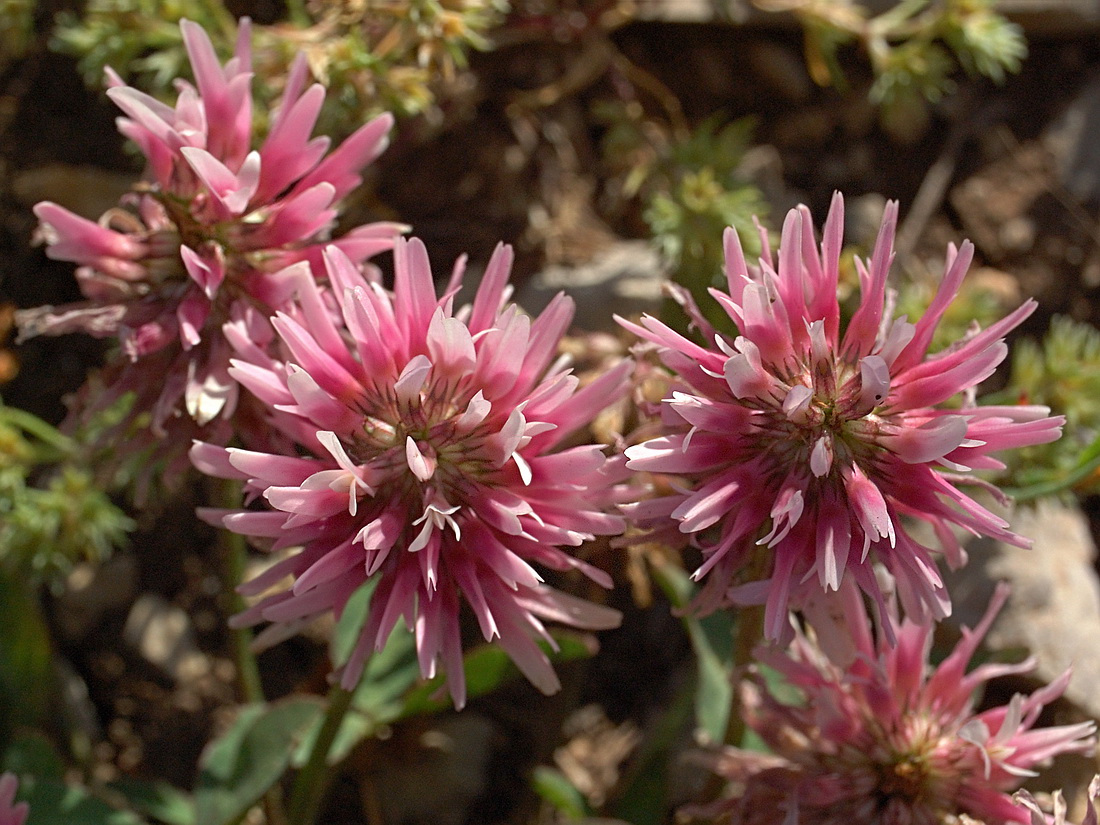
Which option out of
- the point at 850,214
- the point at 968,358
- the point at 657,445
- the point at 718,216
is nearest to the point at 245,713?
the point at 657,445

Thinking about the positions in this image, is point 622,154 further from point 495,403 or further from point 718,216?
point 495,403

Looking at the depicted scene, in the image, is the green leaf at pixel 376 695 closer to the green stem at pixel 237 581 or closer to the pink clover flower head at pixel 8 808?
the green stem at pixel 237 581

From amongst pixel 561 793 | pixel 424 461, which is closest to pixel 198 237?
pixel 424 461

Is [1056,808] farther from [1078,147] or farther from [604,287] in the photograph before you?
[1078,147]

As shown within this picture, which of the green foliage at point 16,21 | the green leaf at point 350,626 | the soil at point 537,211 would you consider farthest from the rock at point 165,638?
the green foliage at point 16,21

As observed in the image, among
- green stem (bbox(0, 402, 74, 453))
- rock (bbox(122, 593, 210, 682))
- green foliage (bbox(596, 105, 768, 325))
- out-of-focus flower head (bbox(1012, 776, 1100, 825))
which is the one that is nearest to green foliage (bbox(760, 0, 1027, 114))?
green foliage (bbox(596, 105, 768, 325))

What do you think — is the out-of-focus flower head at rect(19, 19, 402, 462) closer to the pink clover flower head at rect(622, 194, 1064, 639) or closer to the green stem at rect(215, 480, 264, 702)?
the green stem at rect(215, 480, 264, 702)
